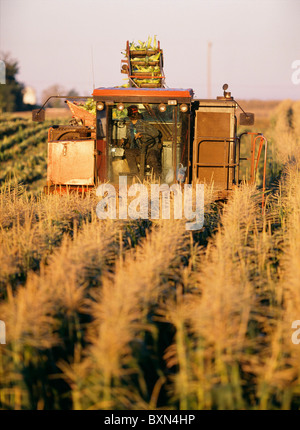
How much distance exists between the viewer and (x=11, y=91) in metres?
61.9

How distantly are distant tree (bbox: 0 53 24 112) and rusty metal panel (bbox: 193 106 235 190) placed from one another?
50692 mm

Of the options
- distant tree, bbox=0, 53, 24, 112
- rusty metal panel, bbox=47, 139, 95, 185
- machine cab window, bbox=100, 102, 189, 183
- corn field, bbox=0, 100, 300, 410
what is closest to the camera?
corn field, bbox=0, 100, 300, 410

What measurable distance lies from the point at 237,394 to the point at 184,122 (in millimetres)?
6032

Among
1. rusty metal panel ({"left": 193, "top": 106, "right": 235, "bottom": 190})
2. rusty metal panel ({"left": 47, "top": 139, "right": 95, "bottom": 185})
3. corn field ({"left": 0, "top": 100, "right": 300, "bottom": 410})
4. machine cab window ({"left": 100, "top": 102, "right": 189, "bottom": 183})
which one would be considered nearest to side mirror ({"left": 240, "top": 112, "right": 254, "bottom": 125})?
rusty metal panel ({"left": 193, "top": 106, "right": 235, "bottom": 190})

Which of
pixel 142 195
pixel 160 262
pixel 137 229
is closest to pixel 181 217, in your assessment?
pixel 137 229

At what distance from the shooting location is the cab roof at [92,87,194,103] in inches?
343

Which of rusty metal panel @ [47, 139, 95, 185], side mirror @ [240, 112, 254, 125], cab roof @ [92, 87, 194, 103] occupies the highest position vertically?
cab roof @ [92, 87, 194, 103]

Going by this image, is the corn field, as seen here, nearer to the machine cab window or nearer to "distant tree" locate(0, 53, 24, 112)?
the machine cab window

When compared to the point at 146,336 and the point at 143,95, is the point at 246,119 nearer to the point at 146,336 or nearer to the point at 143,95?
the point at 143,95

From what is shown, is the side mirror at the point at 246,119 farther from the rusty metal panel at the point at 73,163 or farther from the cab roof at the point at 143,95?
the rusty metal panel at the point at 73,163

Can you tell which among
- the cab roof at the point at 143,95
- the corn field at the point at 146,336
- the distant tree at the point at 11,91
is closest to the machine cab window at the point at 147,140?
the cab roof at the point at 143,95

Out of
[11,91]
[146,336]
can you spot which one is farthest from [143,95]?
[11,91]

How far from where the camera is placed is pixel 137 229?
720 cm

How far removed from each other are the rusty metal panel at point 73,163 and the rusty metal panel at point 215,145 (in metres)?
1.65
